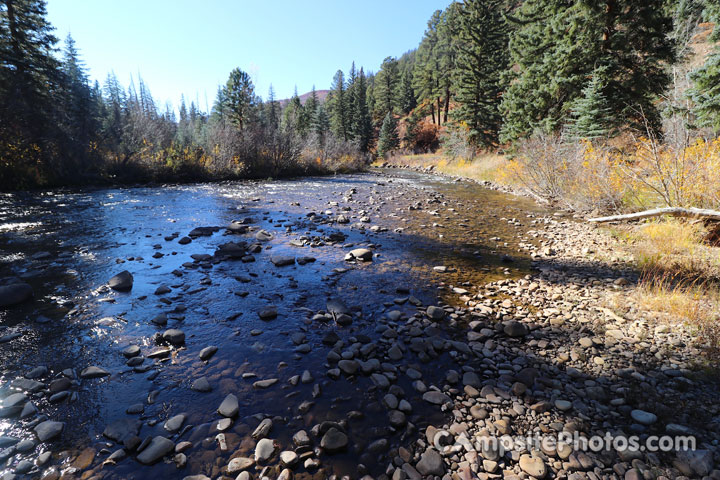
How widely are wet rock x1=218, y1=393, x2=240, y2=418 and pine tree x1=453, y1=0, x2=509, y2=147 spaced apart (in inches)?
1318

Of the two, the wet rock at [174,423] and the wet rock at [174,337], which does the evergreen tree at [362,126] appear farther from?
the wet rock at [174,423]

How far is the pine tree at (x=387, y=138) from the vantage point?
172 feet

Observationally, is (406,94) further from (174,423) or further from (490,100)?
(174,423)

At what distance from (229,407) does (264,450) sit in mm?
654

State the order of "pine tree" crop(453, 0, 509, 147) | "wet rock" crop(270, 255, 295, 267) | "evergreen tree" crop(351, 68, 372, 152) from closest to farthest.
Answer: "wet rock" crop(270, 255, 295, 267), "pine tree" crop(453, 0, 509, 147), "evergreen tree" crop(351, 68, 372, 152)

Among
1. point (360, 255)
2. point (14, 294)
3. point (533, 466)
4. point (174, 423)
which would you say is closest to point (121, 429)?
point (174, 423)

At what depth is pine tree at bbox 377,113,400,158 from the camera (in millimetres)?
52344

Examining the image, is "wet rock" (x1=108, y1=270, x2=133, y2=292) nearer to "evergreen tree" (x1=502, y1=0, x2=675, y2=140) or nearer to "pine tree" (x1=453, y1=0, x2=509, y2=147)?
"evergreen tree" (x1=502, y1=0, x2=675, y2=140)

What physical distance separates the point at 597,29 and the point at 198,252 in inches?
794

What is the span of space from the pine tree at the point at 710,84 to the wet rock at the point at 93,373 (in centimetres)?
1327

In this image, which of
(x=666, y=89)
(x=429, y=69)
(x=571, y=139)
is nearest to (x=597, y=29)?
(x=666, y=89)

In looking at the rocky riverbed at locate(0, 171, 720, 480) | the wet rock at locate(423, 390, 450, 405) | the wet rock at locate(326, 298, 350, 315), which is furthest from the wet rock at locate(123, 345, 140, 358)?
the wet rock at locate(423, 390, 450, 405)

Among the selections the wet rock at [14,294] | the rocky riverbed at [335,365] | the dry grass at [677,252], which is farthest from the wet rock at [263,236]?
the dry grass at [677,252]

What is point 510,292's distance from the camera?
5.42 metres
